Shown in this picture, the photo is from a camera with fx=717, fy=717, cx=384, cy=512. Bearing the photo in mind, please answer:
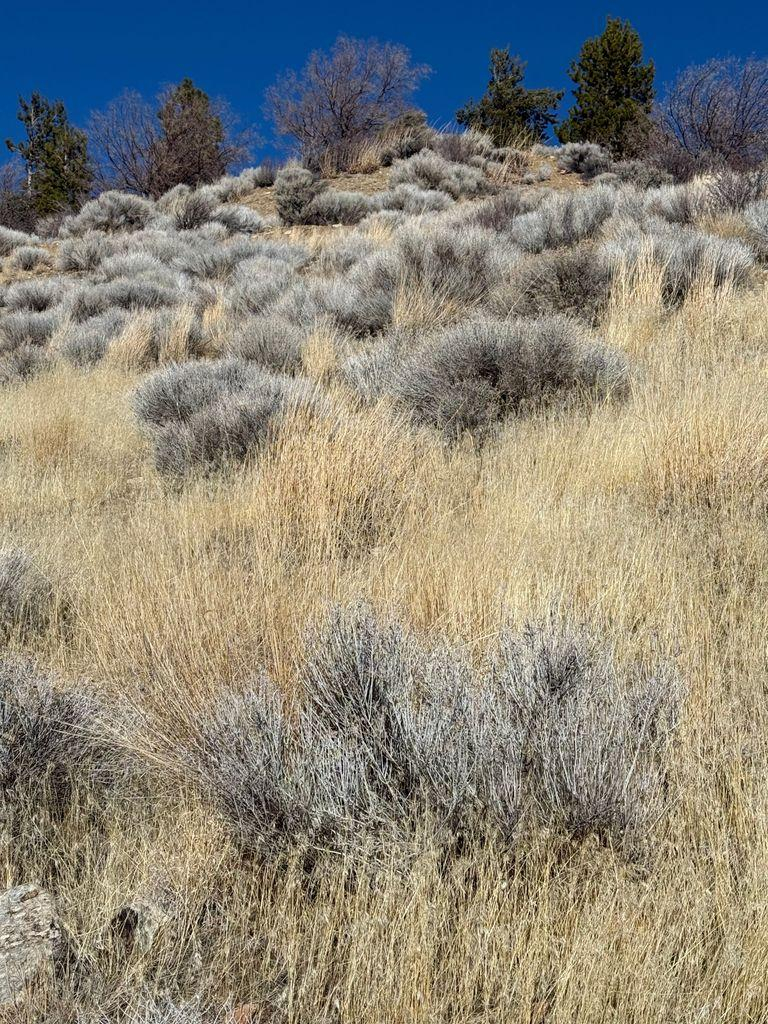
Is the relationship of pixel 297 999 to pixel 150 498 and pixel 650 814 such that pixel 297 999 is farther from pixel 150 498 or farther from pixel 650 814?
pixel 150 498

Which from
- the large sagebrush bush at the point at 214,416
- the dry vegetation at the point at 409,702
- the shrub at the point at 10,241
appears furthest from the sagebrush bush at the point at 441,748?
the shrub at the point at 10,241

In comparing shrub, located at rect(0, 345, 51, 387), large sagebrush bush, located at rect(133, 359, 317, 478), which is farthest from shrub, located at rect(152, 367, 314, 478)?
shrub, located at rect(0, 345, 51, 387)

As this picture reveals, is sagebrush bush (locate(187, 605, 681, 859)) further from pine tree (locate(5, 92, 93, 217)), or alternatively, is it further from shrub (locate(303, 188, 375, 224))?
pine tree (locate(5, 92, 93, 217))

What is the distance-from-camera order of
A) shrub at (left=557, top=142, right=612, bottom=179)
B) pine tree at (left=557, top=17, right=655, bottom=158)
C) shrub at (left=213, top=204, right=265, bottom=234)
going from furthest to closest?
1. pine tree at (left=557, top=17, right=655, bottom=158)
2. shrub at (left=557, top=142, right=612, bottom=179)
3. shrub at (left=213, top=204, right=265, bottom=234)

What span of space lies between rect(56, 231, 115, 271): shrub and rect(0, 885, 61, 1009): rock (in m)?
14.1

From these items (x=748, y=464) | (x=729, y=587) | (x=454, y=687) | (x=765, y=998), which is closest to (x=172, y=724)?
(x=454, y=687)

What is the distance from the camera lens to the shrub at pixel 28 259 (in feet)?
48.0

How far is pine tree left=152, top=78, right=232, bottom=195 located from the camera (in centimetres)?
2102

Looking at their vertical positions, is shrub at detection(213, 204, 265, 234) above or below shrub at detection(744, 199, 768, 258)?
above

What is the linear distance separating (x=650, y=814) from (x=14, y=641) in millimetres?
2169

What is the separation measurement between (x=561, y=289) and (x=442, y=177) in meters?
11.3

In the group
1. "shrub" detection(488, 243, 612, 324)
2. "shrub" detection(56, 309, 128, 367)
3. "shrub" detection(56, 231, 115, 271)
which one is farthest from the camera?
"shrub" detection(56, 231, 115, 271)

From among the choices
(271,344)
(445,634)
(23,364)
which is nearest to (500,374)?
(271,344)

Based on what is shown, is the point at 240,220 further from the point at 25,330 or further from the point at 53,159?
the point at 53,159
